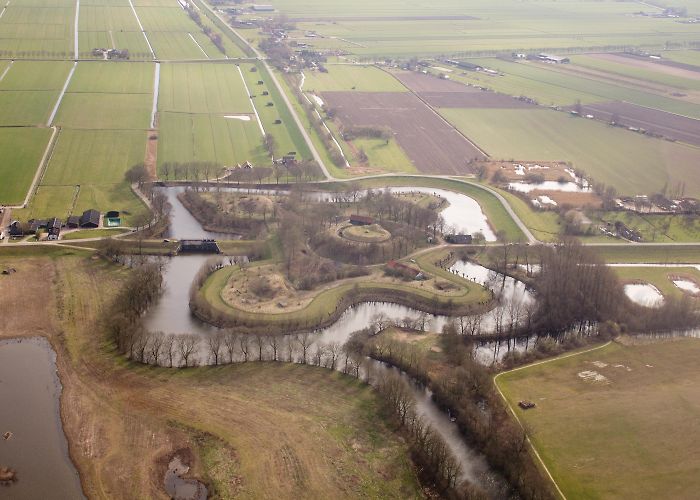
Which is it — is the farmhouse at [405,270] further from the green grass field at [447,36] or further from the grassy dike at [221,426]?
the green grass field at [447,36]

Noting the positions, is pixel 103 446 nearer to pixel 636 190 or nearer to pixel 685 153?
pixel 636 190

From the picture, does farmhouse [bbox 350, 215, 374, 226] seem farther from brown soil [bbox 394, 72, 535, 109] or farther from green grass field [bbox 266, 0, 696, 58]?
green grass field [bbox 266, 0, 696, 58]

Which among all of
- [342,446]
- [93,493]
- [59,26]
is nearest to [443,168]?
[342,446]

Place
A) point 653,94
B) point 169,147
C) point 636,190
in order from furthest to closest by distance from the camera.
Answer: point 653,94, point 169,147, point 636,190

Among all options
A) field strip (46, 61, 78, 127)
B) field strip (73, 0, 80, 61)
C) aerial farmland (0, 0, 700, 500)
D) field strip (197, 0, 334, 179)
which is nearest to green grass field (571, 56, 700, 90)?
aerial farmland (0, 0, 700, 500)

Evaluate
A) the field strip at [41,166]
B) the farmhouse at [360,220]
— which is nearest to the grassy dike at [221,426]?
the field strip at [41,166]

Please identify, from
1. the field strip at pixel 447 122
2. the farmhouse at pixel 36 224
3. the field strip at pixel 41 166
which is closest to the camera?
the farmhouse at pixel 36 224
